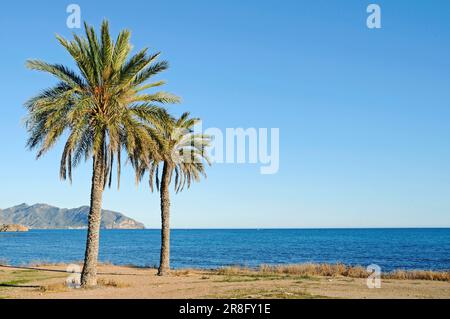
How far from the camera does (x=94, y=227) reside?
20.5 m

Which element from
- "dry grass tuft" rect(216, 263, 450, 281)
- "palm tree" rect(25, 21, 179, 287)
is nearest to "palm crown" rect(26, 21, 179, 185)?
"palm tree" rect(25, 21, 179, 287)

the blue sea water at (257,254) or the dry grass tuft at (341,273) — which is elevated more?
the dry grass tuft at (341,273)

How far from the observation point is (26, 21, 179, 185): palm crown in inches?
791

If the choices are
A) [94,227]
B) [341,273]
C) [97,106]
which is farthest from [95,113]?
[341,273]

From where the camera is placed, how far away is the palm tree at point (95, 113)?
2012 cm

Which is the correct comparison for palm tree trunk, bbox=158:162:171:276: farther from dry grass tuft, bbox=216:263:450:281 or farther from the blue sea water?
the blue sea water

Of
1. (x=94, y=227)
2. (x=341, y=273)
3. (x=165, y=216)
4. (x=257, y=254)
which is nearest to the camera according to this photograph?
(x=94, y=227)

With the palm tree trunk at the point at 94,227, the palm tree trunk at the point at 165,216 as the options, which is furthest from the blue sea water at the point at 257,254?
the palm tree trunk at the point at 94,227

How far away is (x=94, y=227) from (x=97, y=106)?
5.63 metres

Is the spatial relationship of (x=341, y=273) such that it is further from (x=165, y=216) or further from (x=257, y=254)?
(x=257, y=254)

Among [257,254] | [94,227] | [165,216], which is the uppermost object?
[165,216]

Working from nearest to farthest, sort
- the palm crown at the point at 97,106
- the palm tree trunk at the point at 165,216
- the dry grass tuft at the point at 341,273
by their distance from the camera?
the palm crown at the point at 97,106 → the dry grass tuft at the point at 341,273 → the palm tree trunk at the point at 165,216

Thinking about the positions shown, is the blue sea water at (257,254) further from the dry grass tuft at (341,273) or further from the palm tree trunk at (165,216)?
the palm tree trunk at (165,216)
